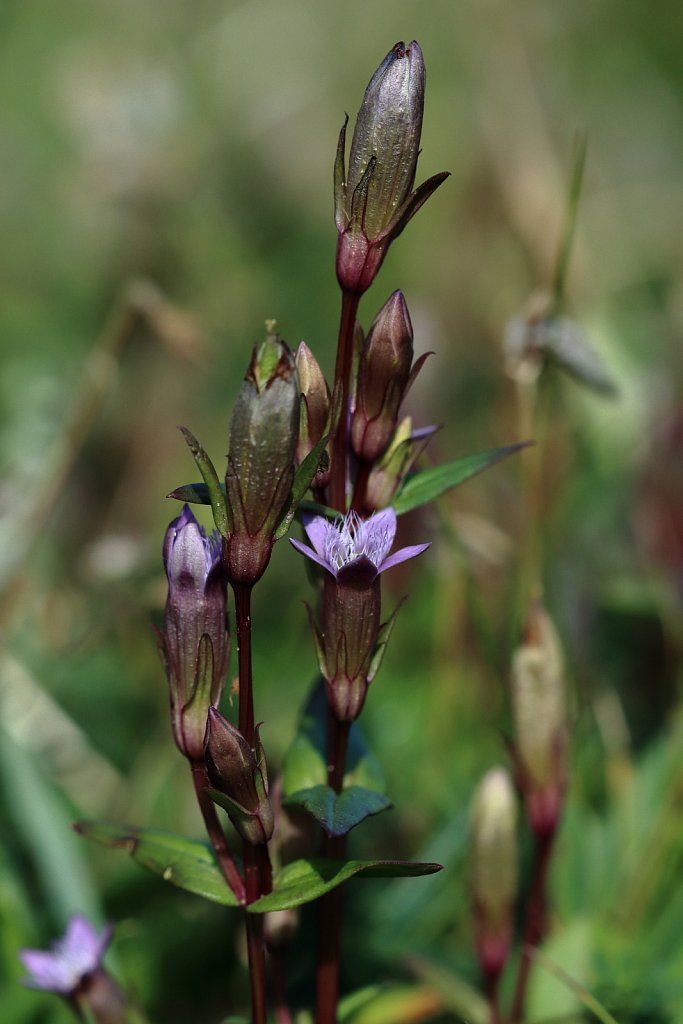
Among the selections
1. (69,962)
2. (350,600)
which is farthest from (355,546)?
(69,962)

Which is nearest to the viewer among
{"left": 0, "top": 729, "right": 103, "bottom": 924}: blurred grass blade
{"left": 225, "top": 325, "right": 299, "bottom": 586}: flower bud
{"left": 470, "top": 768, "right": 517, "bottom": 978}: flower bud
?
{"left": 225, "top": 325, "right": 299, "bottom": 586}: flower bud

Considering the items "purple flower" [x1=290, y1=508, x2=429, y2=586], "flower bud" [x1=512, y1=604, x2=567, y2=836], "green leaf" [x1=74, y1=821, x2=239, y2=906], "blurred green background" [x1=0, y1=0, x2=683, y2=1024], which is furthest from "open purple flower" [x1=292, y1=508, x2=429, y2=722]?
"blurred green background" [x1=0, y1=0, x2=683, y2=1024]

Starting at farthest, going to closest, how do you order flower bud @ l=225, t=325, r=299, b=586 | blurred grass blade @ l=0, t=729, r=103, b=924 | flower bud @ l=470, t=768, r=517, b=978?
1. blurred grass blade @ l=0, t=729, r=103, b=924
2. flower bud @ l=470, t=768, r=517, b=978
3. flower bud @ l=225, t=325, r=299, b=586

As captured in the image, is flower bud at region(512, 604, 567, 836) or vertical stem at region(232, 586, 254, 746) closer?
vertical stem at region(232, 586, 254, 746)

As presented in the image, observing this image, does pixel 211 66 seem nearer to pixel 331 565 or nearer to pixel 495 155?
pixel 495 155

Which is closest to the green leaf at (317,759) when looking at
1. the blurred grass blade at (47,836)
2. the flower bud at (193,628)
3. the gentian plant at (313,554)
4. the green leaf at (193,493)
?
the gentian plant at (313,554)

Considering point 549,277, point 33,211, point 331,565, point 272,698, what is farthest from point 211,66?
point 331,565

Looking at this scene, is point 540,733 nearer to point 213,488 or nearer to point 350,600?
point 350,600

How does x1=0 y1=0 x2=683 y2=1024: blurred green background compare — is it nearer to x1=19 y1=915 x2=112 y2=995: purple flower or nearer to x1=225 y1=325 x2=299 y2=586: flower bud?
x1=19 y1=915 x2=112 y2=995: purple flower
